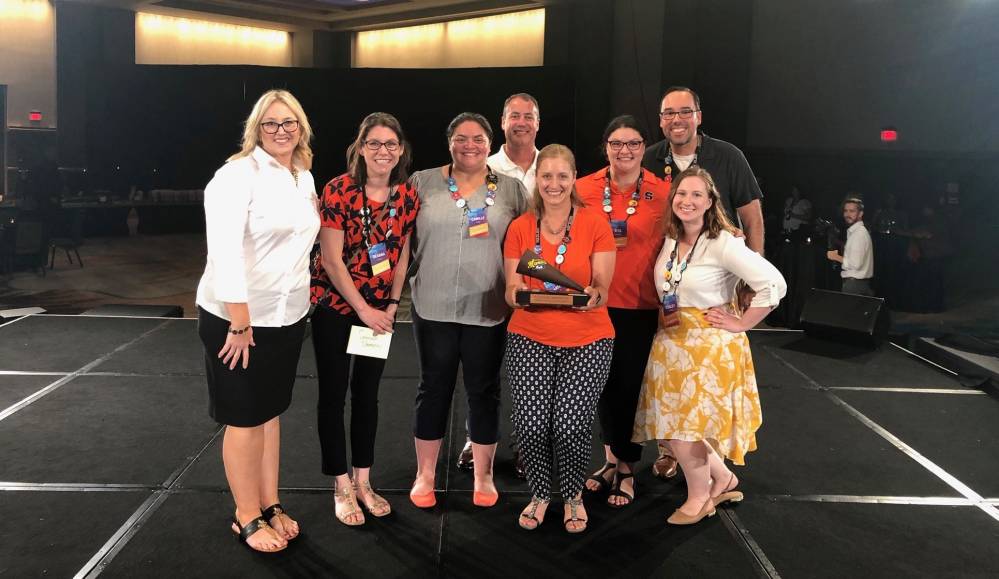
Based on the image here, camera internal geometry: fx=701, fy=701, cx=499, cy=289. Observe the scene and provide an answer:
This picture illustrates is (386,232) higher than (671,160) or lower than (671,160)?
lower

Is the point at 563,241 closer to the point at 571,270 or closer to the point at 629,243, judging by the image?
the point at 571,270

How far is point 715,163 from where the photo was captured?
2711 mm

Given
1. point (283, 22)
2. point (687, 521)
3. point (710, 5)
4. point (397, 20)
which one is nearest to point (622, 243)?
point (687, 521)

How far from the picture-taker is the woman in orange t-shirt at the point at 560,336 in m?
2.24

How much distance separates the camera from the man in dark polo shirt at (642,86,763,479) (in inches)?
104

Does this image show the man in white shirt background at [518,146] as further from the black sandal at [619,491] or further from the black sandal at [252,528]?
the black sandal at [252,528]

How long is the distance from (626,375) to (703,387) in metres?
0.30

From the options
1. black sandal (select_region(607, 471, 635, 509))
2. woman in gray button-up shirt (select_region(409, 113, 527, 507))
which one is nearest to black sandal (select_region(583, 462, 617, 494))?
black sandal (select_region(607, 471, 635, 509))

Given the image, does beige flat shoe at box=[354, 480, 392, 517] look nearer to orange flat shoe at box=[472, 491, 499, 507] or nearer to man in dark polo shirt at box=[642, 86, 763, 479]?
orange flat shoe at box=[472, 491, 499, 507]

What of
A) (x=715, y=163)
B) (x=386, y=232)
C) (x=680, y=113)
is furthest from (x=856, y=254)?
(x=386, y=232)

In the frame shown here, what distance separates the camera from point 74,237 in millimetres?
7656

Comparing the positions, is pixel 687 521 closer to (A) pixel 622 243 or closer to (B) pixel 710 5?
(A) pixel 622 243

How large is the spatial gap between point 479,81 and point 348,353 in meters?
5.79

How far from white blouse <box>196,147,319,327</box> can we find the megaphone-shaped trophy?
0.66 metres
